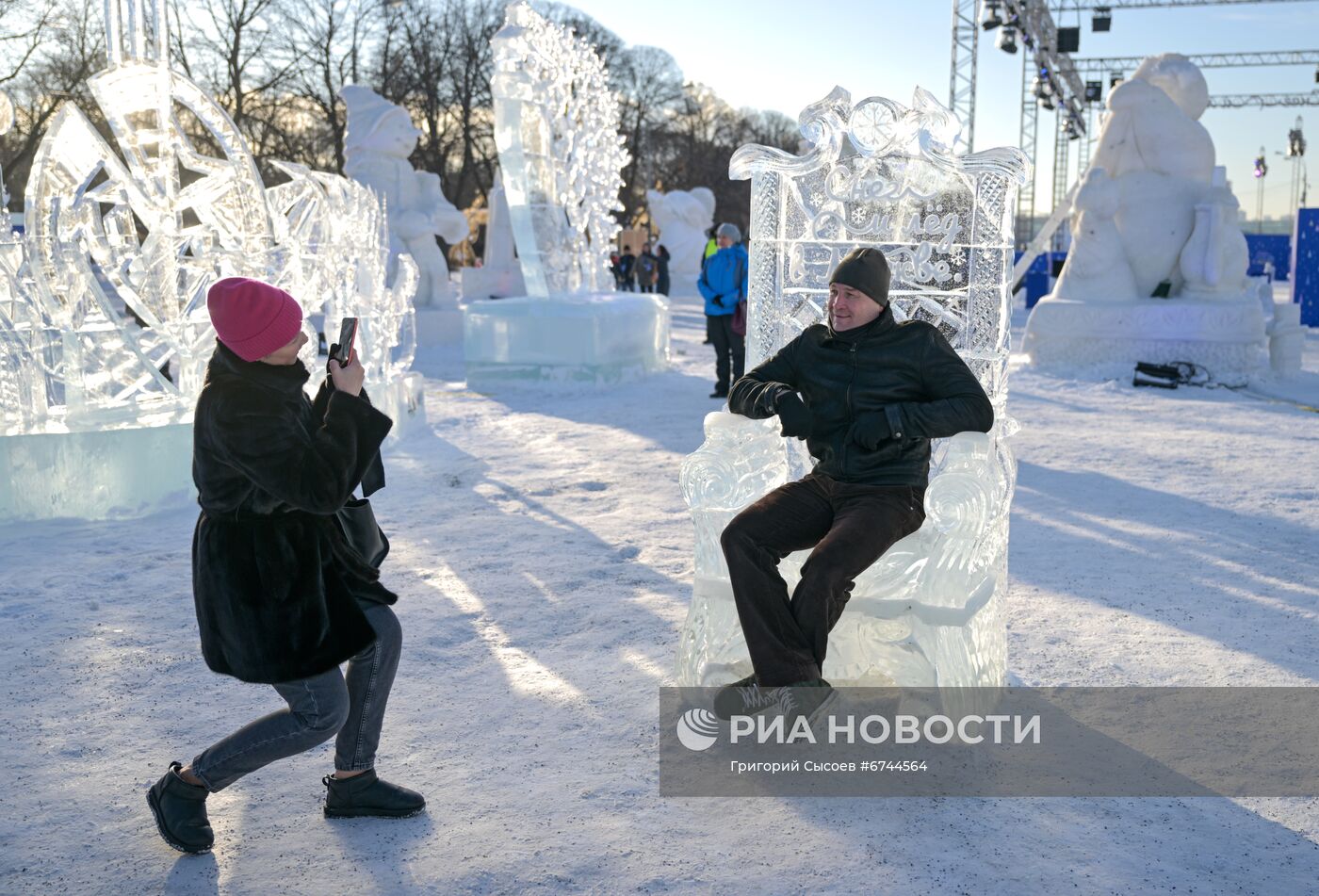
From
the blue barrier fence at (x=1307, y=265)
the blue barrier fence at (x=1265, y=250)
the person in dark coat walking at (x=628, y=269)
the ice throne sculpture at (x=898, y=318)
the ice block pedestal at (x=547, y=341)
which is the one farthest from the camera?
the blue barrier fence at (x=1265, y=250)

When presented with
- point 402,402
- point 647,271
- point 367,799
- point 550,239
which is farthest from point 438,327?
point 367,799

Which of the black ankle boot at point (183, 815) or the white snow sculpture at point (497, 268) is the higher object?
the white snow sculpture at point (497, 268)

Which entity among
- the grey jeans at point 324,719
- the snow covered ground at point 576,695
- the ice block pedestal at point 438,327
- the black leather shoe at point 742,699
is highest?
the ice block pedestal at point 438,327

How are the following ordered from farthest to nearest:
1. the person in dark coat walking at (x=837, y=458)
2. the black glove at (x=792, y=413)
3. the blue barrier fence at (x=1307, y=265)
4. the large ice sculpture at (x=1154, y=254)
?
1. the blue barrier fence at (x=1307, y=265)
2. the large ice sculpture at (x=1154, y=254)
3. the black glove at (x=792, y=413)
4. the person in dark coat walking at (x=837, y=458)

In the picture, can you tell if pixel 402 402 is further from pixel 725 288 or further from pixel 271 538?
pixel 271 538

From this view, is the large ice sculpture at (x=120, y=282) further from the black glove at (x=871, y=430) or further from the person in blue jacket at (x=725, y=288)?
the black glove at (x=871, y=430)

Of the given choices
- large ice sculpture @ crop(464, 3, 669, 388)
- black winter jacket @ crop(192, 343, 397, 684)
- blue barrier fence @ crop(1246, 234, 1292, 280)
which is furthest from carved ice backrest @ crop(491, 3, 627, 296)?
blue barrier fence @ crop(1246, 234, 1292, 280)

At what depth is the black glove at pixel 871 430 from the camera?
315 cm

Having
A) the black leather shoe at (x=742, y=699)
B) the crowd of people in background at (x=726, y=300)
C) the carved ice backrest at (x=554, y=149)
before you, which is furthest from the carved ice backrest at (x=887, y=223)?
the carved ice backrest at (x=554, y=149)

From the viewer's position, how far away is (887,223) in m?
4.09

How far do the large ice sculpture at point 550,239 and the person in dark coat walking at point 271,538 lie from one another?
26.6 ft

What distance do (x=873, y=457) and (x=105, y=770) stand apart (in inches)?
88.1

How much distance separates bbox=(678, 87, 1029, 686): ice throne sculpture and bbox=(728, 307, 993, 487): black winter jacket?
85 millimetres

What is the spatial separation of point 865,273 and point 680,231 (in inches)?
1021
